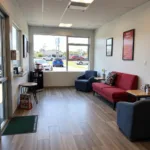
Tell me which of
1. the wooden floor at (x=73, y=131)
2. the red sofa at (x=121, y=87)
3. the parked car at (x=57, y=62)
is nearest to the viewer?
the wooden floor at (x=73, y=131)

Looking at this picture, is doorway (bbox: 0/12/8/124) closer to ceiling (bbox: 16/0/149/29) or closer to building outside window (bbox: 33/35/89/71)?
ceiling (bbox: 16/0/149/29)

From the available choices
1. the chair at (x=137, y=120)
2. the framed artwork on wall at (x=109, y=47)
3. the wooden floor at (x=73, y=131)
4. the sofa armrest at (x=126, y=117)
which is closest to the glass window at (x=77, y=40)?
the framed artwork on wall at (x=109, y=47)

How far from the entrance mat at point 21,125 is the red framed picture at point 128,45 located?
3.16 meters

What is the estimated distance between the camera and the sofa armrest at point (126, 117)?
2604mm

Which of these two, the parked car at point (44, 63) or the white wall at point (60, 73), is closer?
the white wall at point (60, 73)

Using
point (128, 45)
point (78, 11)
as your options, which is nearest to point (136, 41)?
point (128, 45)

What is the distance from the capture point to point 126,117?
8.98 feet

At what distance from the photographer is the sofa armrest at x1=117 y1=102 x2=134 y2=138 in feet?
8.54

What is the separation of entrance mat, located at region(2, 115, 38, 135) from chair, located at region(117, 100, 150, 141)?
175cm

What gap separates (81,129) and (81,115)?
77 centimetres

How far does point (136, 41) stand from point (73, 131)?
9.87 ft

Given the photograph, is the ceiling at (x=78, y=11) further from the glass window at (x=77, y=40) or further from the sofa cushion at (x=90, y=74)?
the sofa cushion at (x=90, y=74)

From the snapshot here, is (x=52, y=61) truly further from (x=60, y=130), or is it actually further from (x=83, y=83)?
(x=60, y=130)

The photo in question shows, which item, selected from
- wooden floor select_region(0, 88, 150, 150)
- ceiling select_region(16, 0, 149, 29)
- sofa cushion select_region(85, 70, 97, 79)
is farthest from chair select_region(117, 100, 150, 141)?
sofa cushion select_region(85, 70, 97, 79)
